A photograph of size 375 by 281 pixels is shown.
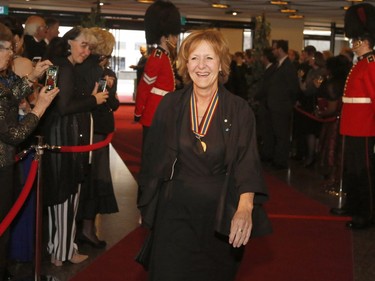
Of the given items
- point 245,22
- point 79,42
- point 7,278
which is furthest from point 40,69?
point 245,22

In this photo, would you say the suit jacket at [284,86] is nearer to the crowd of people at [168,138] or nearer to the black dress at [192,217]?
the crowd of people at [168,138]

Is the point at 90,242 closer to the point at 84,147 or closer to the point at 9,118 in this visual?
the point at 84,147

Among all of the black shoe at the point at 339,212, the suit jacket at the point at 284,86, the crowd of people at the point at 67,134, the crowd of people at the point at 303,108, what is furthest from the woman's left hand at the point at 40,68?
the suit jacket at the point at 284,86

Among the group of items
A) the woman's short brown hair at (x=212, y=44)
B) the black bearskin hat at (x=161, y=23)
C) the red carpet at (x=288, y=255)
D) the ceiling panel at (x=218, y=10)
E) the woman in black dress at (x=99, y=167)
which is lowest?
the red carpet at (x=288, y=255)

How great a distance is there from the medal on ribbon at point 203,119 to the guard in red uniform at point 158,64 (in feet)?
9.06

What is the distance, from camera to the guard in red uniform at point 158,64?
607 centimetres

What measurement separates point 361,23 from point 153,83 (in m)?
2.01

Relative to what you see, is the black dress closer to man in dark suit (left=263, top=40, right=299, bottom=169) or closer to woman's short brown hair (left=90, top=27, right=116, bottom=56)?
woman's short brown hair (left=90, top=27, right=116, bottom=56)

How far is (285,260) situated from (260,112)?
18.8 feet

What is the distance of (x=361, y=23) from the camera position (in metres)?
6.57

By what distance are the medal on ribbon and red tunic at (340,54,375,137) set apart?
3237 mm

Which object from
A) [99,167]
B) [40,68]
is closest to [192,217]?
[40,68]

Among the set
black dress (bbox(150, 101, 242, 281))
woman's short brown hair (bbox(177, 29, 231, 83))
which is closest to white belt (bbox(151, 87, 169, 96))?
woman's short brown hair (bbox(177, 29, 231, 83))

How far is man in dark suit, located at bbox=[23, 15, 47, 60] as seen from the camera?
22.7 ft
